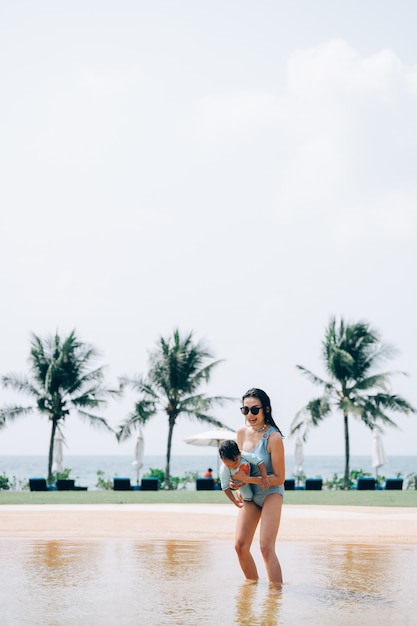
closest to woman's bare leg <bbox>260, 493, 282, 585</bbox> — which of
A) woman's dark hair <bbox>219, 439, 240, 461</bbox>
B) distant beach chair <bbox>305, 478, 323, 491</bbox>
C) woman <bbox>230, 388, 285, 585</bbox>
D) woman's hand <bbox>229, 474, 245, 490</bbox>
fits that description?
woman <bbox>230, 388, 285, 585</bbox>

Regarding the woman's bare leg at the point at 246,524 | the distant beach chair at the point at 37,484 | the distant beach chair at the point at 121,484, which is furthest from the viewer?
the distant beach chair at the point at 121,484

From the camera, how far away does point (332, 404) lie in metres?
39.2

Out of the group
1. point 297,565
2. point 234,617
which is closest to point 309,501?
point 297,565

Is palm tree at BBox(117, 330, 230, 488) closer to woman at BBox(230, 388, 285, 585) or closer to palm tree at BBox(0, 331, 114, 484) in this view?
palm tree at BBox(0, 331, 114, 484)

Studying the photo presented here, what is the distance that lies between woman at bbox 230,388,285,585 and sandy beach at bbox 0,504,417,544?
5.79 meters

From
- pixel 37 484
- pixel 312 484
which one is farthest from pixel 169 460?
pixel 37 484

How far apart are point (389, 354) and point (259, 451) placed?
33.1 meters

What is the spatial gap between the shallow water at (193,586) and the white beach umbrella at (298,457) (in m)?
→ 25.3

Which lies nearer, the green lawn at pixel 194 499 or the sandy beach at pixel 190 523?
the sandy beach at pixel 190 523

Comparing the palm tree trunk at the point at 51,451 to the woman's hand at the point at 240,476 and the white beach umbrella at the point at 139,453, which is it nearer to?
the white beach umbrella at the point at 139,453

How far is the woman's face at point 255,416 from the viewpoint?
7.55 meters

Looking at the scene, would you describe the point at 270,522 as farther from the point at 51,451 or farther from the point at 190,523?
the point at 51,451

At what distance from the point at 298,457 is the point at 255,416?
31.1 metres

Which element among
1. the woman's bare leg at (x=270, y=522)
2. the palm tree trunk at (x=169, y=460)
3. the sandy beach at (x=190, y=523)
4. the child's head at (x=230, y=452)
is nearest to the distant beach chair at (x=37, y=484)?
the sandy beach at (x=190, y=523)
